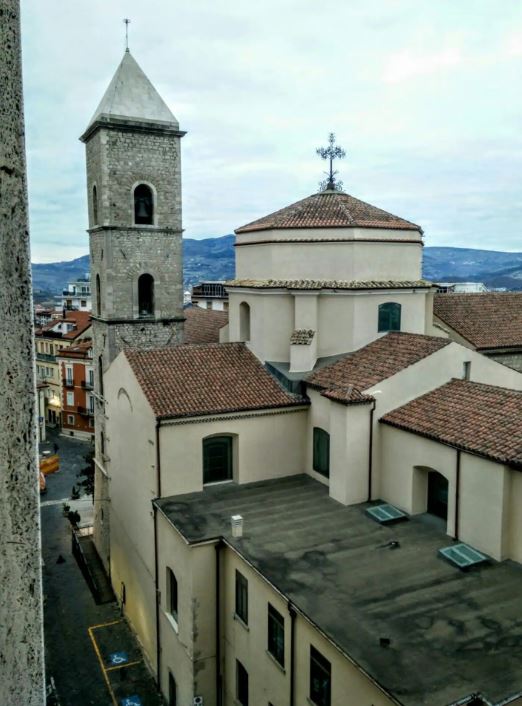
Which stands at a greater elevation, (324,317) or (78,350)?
(324,317)

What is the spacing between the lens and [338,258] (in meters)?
23.4

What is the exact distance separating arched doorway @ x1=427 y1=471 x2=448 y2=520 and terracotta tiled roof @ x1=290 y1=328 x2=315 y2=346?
6971mm

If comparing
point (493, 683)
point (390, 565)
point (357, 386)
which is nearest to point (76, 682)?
point (390, 565)

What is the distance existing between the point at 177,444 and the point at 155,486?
1.64 meters

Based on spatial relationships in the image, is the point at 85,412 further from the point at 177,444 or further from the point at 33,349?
the point at 33,349

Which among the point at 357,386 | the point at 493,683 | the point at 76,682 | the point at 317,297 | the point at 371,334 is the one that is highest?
the point at 317,297

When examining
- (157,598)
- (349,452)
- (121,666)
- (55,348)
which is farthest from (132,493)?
(55,348)

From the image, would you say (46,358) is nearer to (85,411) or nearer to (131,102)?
(85,411)

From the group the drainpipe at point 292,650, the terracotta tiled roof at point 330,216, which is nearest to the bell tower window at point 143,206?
the terracotta tiled roof at point 330,216

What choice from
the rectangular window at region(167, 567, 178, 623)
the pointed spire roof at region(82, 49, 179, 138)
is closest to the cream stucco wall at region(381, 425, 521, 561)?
the rectangular window at region(167, 567, 178, 623)

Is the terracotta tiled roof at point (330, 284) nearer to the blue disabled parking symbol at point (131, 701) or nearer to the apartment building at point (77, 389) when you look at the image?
the blue disabled parking symbol at point (131, 701)

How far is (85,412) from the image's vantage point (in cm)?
5472

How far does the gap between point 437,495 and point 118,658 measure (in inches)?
536

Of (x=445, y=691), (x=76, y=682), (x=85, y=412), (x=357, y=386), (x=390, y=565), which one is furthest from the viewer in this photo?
(x=85, y=412)
